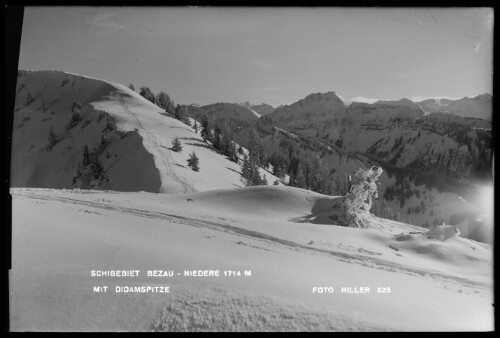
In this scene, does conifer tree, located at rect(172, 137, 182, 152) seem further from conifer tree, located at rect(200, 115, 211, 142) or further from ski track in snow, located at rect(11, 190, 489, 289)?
ski track in snow, located at rect(11, 190, 489, 289)

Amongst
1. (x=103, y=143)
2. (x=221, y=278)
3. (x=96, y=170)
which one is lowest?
(x=221, y=278)

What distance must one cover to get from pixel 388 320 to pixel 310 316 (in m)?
1.22

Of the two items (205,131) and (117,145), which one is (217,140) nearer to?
(205,131)

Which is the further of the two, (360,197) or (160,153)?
(160,153)

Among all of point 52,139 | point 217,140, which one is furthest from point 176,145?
point 52,139

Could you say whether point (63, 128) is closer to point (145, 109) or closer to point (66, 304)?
point (145, 109)

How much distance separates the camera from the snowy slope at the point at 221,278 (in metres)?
5.11

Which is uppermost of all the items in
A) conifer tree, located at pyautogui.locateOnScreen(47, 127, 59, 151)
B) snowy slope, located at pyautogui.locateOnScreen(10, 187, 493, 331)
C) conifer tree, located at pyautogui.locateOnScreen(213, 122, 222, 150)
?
conifer tree, located at pyautogui.locateOnScreen(213, 122, 222, 150)

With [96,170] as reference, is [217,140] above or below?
above

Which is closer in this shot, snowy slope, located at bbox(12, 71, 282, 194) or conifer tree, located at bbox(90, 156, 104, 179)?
snowy slope, located at bbox(12, 71, 282, 194)

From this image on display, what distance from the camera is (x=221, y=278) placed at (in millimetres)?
5621

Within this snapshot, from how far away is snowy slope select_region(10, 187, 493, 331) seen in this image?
511cm

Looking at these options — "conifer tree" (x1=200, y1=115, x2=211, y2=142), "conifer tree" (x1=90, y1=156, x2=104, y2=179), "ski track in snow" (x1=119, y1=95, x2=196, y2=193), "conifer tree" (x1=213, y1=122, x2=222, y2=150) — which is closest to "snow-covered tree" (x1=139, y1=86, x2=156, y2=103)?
"ski track in snow" (x1=119, y1=95, x2=196, y2=193)

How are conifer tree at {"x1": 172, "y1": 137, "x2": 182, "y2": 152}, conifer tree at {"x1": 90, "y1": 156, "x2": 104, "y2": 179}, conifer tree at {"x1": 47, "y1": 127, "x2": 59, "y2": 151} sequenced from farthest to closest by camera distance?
1. conifer tree at {"x1": 47, "y1": 127, "x2": 59, "y2": 151}
2. conifer tree at {"x1": 172, "y1": 137, "x2": 182, "y2": 152}
3. conifer tree at {"x1": 90, "y1": 156, "x2": 104, "y2": 179}
